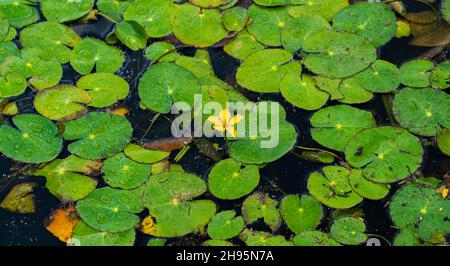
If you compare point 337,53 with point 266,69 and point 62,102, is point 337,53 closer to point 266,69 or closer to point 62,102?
point 266,69

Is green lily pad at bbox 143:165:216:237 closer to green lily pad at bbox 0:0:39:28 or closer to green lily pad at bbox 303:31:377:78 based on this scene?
green lily pad at bbox 303:31:377:78

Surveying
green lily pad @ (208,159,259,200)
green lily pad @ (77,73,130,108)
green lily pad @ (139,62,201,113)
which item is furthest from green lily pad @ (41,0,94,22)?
green lily pad @ (208,159,259,200)

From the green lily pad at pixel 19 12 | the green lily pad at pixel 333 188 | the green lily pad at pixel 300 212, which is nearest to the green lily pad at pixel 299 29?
the green lily pad at pixel 333 188

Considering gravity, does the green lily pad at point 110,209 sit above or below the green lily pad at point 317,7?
below

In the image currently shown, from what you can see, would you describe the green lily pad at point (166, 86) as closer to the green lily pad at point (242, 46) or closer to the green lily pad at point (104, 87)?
the green lily pad at point (104, 87)

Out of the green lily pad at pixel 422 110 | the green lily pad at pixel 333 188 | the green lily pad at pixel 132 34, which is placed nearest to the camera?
the green lily pad at pixel 333 188
